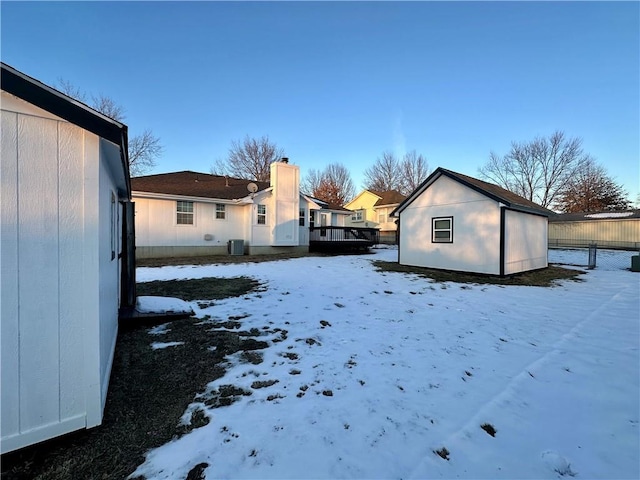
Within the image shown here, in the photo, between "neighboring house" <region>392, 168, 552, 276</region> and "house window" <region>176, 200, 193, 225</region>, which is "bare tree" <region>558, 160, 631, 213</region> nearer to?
"neighboring house" <region>392, 168, 552, 276</region>

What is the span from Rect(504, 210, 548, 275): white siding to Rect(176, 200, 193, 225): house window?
1456 cm

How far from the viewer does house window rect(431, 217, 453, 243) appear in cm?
1146

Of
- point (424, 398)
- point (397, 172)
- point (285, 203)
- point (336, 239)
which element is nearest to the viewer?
point (424, 398)

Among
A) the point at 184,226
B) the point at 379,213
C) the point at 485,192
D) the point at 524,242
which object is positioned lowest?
the point at 524,242

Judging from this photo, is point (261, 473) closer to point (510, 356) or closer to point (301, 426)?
point (301, 426)

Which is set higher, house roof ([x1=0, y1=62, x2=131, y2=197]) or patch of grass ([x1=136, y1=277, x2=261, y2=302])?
house roof ([x1=0, y1=62, x2=131, y2=197])

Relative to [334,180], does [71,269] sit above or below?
below

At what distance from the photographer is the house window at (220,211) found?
16.0m

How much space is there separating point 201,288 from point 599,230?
3101 centimetres

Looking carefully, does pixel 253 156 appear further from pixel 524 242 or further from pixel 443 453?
pixel 443 453

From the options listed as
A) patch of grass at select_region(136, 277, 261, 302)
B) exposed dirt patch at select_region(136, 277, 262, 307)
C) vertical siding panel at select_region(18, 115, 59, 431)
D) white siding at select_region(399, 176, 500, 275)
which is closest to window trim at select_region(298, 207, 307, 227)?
white siding at select_region(399, 176, 500, 275)

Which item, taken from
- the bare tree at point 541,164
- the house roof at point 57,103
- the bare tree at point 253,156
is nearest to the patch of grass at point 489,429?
the house roof at point 57,103

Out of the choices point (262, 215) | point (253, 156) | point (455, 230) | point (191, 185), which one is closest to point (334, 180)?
point (253, 156)

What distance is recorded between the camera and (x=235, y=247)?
16.0 metres
